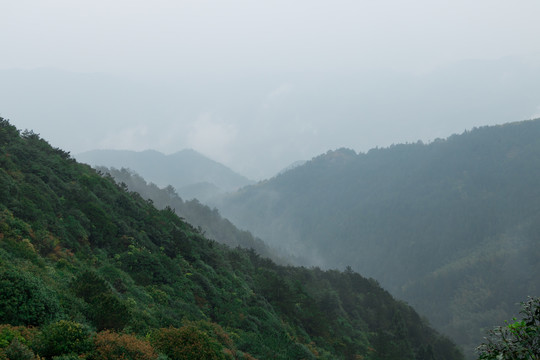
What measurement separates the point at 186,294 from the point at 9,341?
12.4 m

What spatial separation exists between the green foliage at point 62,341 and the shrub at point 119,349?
0.25m

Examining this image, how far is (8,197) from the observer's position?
18.6m

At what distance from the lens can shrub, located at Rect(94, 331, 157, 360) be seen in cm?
955

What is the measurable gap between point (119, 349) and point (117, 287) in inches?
313

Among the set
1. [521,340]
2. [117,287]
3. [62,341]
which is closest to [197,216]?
[117,287]

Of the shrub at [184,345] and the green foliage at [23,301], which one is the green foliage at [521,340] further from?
the green foliage at [23,301]

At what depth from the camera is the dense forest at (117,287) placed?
34.1ft

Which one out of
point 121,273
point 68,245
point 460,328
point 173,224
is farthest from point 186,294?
point 460,328

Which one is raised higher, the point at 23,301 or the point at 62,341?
the point at 23,301

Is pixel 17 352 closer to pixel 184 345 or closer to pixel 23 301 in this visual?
pixel 23 301

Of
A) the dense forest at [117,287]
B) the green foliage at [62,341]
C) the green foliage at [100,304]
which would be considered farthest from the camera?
the green foliage at [100,304]

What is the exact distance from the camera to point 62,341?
30.3ft

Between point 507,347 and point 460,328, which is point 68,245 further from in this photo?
point 460,328

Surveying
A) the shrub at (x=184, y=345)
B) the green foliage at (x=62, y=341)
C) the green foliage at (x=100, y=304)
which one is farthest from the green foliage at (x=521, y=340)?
the green foliage at (x=100, y=304)
